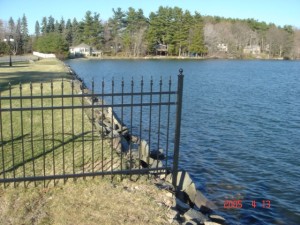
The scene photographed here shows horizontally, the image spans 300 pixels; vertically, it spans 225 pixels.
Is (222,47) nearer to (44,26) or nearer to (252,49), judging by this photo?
Answer: (252,49)

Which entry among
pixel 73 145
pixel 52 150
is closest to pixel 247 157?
pixel 52 150

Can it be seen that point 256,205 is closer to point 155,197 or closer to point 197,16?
point 155,197

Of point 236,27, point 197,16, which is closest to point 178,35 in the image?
point 197,16

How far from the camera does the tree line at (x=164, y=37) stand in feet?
387

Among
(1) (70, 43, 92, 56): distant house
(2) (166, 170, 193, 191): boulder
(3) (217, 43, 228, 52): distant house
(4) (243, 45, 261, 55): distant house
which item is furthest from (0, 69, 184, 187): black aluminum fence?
Result: (4) (243, 45, 261, 55): distant house

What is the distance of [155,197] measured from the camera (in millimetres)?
7523

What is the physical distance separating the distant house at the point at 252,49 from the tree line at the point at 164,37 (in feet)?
1.36

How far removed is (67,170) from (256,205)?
5281mm

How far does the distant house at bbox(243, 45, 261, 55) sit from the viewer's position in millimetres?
133250

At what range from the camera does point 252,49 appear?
136 metres

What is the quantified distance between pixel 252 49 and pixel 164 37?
37.0 meters

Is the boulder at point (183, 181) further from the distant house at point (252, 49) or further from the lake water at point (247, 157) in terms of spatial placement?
the distant house at point (252, 49)

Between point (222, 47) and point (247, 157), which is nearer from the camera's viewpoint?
point (247, 157)

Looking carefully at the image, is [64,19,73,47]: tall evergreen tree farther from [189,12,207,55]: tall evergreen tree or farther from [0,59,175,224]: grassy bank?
[0,59,175,224]: grassy bank
